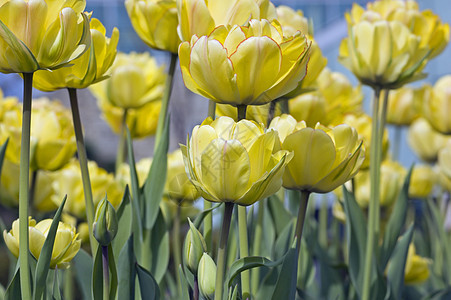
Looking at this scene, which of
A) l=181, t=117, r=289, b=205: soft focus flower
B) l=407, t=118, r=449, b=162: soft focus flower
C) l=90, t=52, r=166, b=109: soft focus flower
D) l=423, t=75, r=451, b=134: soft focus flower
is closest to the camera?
l=181, t=117, r=289, b=205: soft focus flower

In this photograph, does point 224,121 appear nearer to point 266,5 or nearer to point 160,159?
point 266,5

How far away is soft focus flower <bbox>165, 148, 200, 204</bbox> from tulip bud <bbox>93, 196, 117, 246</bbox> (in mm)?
87

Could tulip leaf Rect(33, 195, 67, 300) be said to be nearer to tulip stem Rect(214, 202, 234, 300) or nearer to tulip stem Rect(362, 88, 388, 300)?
tulip stem Rect(214, 202, 234, 300)

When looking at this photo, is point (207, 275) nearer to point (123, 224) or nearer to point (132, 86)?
point (123, 224)

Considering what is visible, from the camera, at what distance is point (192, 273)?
538 mm

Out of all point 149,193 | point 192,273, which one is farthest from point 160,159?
point 192,273

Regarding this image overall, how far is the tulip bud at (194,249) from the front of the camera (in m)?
0.50

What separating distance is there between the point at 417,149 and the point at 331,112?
3.19ft

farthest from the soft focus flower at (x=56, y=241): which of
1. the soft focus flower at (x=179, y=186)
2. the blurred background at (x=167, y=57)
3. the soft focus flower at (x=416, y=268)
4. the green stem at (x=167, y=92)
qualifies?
the blurred background at (x=167, y=57)

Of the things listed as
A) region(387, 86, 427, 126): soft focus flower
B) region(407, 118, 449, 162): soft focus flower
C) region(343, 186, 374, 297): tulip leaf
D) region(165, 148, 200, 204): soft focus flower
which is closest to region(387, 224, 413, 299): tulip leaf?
region(343, 186, 374, 297): tulip leaf

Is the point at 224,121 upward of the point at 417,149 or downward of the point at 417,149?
upward

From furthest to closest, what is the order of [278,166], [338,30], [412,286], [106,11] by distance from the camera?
[106,11]
[338,30]
[412,286]
[278,166]

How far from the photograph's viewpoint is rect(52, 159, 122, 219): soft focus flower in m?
0.89

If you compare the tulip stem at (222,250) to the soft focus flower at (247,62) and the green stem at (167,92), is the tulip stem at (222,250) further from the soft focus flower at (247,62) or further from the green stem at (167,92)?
the green stem at (167,92)
